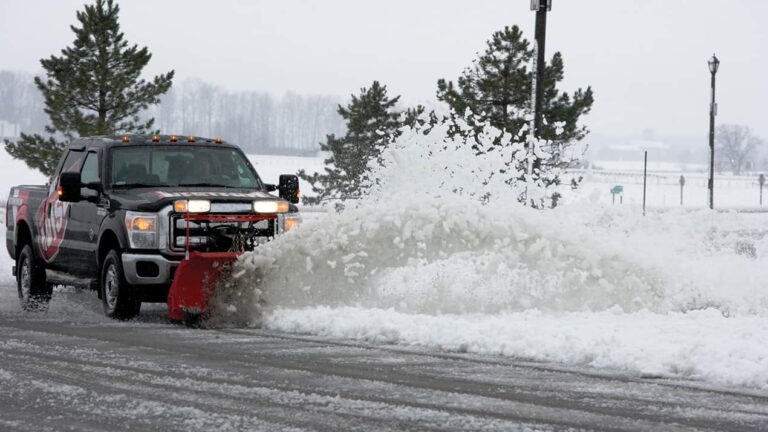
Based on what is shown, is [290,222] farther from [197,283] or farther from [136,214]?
[136,214]

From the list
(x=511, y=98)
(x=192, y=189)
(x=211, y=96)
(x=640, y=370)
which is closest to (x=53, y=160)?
(x=511, y=98)

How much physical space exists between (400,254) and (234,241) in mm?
1725

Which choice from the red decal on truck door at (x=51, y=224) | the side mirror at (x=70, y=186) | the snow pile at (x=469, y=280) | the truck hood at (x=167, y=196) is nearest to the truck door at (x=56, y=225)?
the red decal on truck door at (x=51, y=224)

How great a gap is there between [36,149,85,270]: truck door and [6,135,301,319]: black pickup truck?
1 cm

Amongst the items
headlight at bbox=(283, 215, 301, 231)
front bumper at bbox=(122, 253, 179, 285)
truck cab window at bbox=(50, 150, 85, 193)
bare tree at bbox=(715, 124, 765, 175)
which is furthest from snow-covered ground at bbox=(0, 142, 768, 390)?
bare tree at bbox=(715, 124, 765, 175)

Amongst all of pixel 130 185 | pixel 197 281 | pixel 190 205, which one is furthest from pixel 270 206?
pixel 130 185

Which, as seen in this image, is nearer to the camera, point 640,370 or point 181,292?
point 640,370

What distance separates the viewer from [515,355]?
8.90 meters

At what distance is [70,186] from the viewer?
464 inches

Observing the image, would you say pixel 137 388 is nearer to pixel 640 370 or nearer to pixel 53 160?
pixel 640 370

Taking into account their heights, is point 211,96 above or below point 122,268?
above

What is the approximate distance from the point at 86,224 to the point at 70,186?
53 centimetres

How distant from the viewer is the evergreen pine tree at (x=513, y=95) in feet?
108

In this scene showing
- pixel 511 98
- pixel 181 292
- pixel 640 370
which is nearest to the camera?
pixel 640 370
